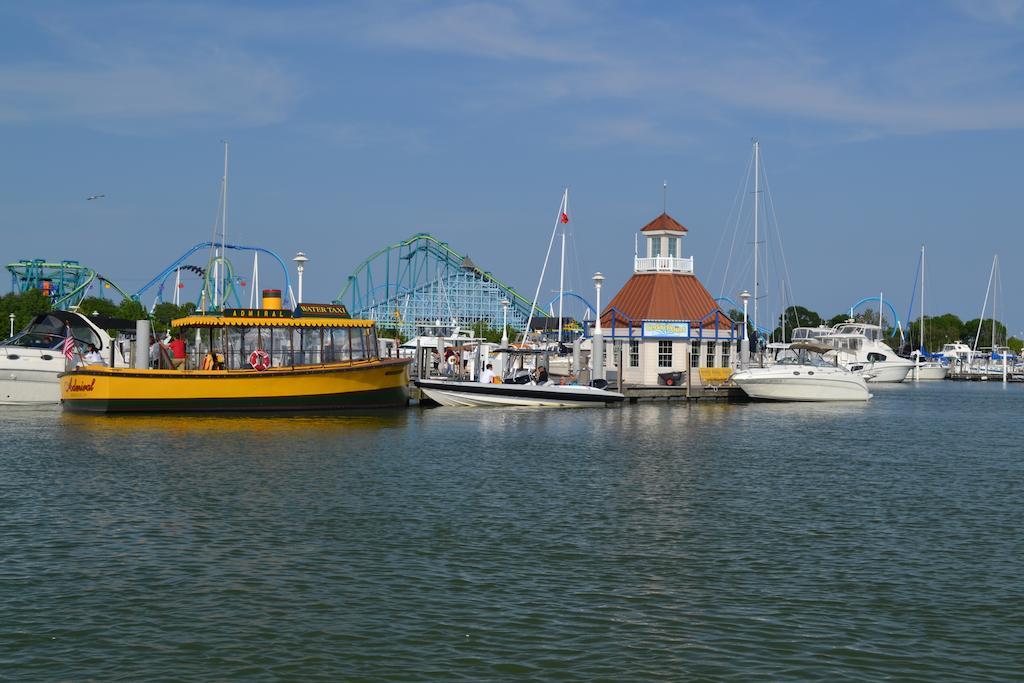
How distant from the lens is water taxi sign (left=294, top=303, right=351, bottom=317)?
4241cm

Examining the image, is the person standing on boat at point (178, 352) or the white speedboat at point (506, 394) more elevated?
the person standing on boat at point (178, 352)

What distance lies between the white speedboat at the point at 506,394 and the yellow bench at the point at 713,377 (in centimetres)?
1109

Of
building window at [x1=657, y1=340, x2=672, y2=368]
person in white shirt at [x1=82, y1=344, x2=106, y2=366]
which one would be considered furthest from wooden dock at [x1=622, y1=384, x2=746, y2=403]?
person in white shirt at [x1=82, y1=344, x2=106, y2=366]

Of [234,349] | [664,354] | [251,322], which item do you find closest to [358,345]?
[251,322]

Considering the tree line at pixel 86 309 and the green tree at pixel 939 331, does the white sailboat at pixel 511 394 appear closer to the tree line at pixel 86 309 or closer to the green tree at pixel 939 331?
the tree line at pixel 86 309

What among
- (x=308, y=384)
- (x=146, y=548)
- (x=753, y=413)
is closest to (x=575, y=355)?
(x=753, y=413)

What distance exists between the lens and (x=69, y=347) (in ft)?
156

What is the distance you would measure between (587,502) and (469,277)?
11529 cm

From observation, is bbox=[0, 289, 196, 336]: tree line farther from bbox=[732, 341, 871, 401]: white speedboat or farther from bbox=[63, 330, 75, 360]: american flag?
bbox=[732, 341, 871, 401]: white speedboat

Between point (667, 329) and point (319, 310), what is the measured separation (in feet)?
70.3

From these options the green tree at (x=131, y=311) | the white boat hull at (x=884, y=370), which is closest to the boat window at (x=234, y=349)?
the white boat hull at (x=884, y=370)

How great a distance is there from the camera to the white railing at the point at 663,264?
6166 centimetres

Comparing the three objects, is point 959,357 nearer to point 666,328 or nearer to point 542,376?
point 666,328

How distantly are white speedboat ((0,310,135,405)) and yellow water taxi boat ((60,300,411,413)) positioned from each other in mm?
6360
